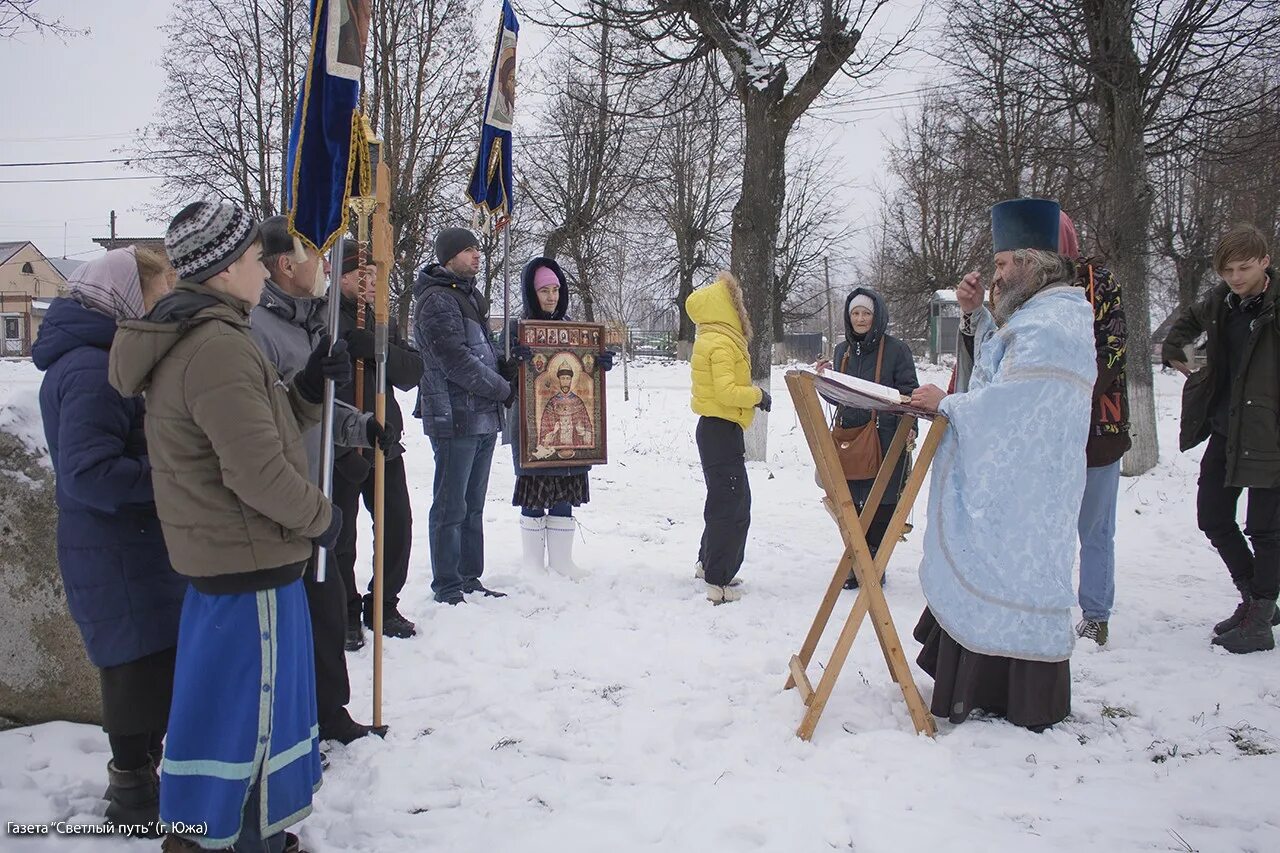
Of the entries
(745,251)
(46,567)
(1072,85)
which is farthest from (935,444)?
(1072,85)

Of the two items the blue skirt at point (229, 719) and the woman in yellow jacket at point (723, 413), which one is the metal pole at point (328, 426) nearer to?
the blue skirt at point (229, 719)

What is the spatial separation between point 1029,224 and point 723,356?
208 centimetres

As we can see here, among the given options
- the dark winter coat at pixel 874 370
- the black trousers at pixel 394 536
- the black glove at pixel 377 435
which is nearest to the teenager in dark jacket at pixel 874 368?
the dark winter coat at pixel 874 370

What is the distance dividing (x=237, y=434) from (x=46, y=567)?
173 centimetres

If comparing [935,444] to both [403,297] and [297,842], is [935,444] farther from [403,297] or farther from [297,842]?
[403,297]

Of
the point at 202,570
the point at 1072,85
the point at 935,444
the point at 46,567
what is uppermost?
the point at 1072,85

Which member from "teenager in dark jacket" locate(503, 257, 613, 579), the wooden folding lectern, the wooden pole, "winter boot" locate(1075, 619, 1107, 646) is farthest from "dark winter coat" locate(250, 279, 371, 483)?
"winter boot" locate(1075, 619, 1107, 646)

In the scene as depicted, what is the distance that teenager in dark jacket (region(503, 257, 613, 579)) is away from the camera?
5633 mm

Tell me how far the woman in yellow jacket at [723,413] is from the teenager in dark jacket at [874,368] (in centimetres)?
75

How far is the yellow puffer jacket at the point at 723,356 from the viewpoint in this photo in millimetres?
5203

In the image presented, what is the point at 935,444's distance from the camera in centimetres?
334

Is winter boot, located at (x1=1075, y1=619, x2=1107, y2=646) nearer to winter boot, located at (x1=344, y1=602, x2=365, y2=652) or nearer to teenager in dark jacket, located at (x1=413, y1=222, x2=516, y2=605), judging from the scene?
teenager in dark jacket, located at (x1=413, y1=222, x2=516, y2=605)

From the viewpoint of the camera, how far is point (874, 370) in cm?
558

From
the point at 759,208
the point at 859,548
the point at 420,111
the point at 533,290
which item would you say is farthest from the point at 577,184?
the point at 859,548
